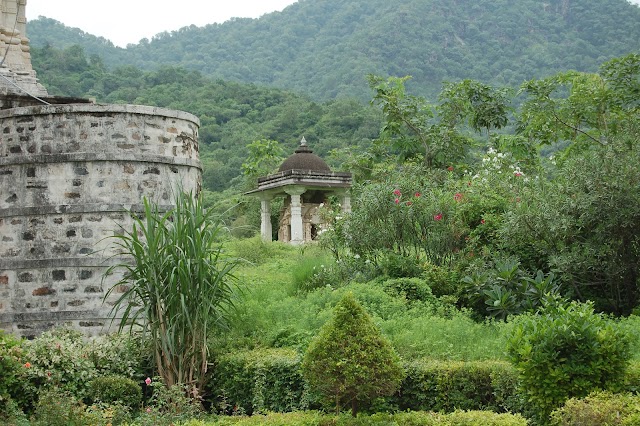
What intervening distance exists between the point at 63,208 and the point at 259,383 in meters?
3.48

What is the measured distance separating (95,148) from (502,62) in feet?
130

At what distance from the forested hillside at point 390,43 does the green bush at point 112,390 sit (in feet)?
119

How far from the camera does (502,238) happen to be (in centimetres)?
1130

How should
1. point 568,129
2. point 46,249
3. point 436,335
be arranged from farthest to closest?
point 568,129
point 46,249
point 436,335

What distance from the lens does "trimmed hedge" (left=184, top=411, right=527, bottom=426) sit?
672 cm

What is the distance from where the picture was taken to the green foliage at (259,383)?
8.45m

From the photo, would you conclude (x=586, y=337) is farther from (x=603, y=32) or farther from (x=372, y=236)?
(x=603, y=32)

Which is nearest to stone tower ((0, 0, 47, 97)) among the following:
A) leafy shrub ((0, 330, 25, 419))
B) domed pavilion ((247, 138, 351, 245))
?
leafy shrub ((0, 330, 25, 419))

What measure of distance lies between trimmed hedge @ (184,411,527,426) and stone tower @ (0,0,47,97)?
7670 mm

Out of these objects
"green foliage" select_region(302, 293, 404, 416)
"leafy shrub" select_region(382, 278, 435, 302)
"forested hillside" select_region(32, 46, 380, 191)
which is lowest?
"green foliage" select_region(302, 293, 404, 416)

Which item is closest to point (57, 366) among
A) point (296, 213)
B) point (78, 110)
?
point (78, 110)

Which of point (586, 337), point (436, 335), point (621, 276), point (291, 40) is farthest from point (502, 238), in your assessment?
point (291, 40)

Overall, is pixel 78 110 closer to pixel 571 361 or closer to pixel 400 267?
pixel 400 267

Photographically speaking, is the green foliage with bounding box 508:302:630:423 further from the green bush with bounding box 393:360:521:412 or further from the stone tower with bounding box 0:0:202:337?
the stone tower with bounding box 0:0:202:337
